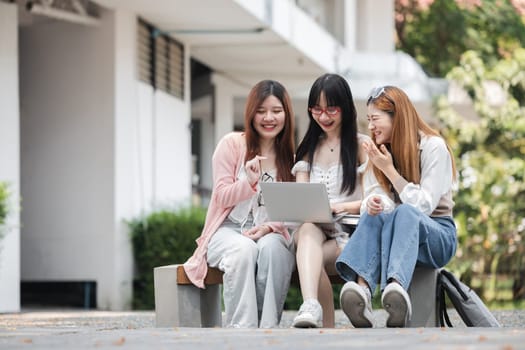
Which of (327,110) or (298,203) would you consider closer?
(298,203)

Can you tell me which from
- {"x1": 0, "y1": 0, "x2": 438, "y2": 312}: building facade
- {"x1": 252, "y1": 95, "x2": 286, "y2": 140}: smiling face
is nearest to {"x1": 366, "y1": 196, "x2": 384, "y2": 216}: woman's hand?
{"x1": 252, "y1": 95, "x2": 286, "y2": 140}: smiling face

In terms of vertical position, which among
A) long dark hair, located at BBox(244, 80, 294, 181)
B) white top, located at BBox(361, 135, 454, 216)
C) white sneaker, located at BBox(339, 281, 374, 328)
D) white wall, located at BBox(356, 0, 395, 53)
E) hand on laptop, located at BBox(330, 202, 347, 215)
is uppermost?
white wall, located at BBox(356, 0, 395, 53)

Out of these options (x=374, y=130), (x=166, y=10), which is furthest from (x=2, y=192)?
(x=374, y=130)

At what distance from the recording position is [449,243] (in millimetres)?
6309

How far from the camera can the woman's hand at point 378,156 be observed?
→ 6.33 metres

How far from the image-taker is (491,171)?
15633mm

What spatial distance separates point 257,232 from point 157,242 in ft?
21.7

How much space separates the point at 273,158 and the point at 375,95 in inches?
30.0

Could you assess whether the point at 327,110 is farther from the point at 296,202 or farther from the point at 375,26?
the point at 375,26

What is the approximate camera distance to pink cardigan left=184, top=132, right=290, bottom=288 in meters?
6.79

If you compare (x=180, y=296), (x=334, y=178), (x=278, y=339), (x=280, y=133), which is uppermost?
(x=280, y=133)

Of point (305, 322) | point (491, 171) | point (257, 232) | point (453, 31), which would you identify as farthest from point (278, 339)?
point (453, 31)

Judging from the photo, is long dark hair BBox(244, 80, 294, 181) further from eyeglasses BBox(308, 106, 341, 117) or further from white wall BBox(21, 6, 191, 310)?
white wall BBox(21, 6, 191, 310)

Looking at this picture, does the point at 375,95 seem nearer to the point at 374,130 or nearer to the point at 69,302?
the point at 374,130
